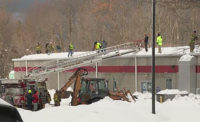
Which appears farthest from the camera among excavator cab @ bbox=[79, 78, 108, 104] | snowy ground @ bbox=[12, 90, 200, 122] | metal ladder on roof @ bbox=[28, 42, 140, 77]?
metal ladder on roof @ bbox=[28, 42, 140, 77]

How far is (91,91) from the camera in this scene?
67.2 ft

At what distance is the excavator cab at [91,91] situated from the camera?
66.3 feet

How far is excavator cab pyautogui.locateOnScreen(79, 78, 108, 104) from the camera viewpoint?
20.2 m

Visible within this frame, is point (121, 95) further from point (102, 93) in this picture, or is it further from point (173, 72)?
point (173, 72)

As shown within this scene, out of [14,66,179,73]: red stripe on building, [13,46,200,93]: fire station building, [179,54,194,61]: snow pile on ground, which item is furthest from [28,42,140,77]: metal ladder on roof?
[179,54,194,61]: snow pile on ground

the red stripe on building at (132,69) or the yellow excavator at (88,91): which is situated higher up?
the red stripe on building at (132,69)

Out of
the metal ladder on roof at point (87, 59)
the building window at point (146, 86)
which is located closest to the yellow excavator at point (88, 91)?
the building window at point (146, 86)

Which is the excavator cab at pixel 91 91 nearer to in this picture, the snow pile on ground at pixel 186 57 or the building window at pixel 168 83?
the snow pile on ground at pixel 186 57

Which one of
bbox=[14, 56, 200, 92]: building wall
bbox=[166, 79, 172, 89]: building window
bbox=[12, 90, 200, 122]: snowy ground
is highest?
bbox=[14, 56, 200, 92]: building wall

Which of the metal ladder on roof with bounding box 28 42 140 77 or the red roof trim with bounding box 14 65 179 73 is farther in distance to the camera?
the metal ladder on roof with bounding box 28 42 140 77

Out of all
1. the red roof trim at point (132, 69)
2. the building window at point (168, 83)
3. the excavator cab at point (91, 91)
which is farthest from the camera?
the building window at point (168, 83)

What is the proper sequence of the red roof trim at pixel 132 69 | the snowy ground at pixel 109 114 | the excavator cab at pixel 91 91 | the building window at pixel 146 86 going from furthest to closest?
the building window at pixel 146 86 → the red roof trim at pixel 132 69 → the excavator cab at pixel 91 91 → the snowy ground at pixel 109 114

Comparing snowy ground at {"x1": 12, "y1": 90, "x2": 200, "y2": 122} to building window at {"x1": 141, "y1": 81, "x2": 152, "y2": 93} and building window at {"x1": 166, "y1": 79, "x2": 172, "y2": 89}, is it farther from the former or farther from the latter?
building window at {"x1": 141, "y1": 81, "x2": 152, "y2": 93}

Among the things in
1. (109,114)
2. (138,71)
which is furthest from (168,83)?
(109,114)
